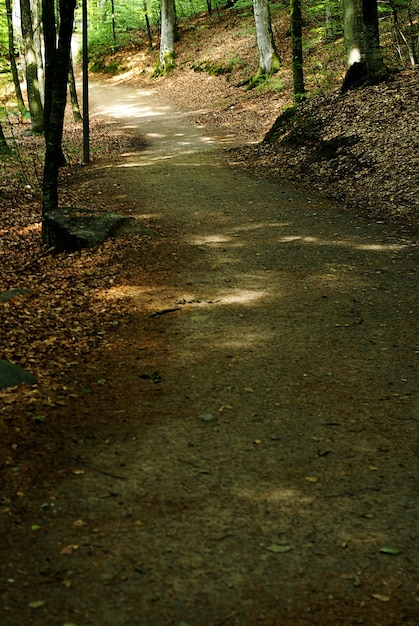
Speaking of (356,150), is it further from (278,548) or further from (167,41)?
(167,41)

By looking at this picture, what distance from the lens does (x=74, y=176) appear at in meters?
14.8

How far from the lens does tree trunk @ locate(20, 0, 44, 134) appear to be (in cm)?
1942

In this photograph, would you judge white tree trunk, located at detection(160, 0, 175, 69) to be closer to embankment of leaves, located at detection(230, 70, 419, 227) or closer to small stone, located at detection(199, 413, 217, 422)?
embankment of leaves, located at detection(230, 70, 419, 227)

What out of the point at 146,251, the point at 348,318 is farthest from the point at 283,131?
the point at 348,318

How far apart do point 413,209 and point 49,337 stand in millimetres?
6761

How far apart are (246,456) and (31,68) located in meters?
19.3

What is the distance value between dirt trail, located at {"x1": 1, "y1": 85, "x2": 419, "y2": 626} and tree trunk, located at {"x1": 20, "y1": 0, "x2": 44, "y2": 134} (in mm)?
14113

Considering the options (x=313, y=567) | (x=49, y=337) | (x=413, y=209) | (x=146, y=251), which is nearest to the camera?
(x=313, y=567)

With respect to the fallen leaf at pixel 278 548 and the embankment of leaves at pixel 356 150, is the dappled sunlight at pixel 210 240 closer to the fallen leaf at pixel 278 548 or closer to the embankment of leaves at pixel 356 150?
the embankment of leaves at pixel 356 150

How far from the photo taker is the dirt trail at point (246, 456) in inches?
125

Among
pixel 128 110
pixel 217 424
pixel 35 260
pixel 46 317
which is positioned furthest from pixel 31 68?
pixel 217 424

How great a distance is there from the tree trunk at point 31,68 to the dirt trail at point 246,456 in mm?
14113

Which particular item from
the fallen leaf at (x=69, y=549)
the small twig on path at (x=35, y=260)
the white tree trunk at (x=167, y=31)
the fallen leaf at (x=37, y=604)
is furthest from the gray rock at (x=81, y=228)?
the white tree trunk at (x=167, y=31)

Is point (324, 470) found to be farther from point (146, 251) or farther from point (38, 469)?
point (146, 251)
